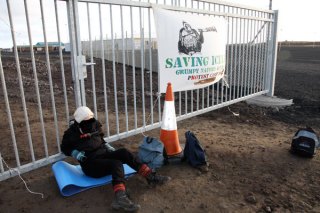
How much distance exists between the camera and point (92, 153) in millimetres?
3357

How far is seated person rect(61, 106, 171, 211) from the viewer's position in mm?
3230

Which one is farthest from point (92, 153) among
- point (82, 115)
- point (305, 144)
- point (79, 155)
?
point (305, 144)

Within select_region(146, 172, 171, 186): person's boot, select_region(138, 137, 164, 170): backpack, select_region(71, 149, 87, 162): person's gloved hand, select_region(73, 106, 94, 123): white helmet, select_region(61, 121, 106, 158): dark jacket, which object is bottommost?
select_region(146, 172, 171, 186): person's boot

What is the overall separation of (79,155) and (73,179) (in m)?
0.32

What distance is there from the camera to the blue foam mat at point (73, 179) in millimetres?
3183

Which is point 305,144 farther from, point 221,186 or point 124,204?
point 124,204

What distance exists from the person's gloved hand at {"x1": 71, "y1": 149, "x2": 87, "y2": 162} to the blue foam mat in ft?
0.88

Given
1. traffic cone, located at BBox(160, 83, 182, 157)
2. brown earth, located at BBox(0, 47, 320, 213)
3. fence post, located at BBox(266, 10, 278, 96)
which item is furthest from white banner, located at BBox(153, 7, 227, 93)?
fence post, located at BBox(266, 10, 278, 96)

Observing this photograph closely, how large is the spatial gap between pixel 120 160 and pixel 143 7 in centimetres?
230

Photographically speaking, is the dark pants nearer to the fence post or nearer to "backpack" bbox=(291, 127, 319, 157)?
"backpack" bbox=(291, 127, 319, 157)

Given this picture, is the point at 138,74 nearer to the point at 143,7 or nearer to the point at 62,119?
the point at 62,119

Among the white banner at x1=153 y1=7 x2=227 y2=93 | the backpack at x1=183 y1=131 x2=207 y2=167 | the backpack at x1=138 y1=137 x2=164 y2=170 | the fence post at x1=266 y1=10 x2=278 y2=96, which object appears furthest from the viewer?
the fence post at x1=266 y1=10 x2=278 y2=96

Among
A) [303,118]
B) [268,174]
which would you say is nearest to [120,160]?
[268,174]

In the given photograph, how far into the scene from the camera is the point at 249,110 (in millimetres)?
7082
